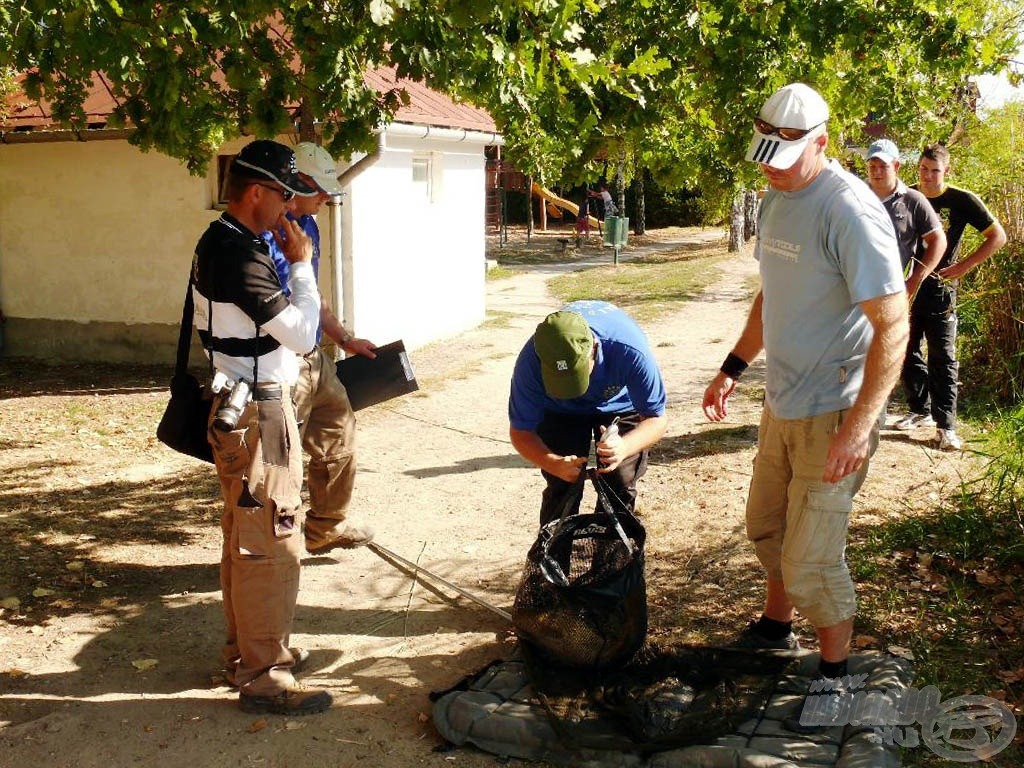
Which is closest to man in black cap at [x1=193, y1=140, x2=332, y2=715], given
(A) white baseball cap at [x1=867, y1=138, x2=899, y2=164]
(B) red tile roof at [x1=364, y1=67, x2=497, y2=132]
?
(A) white baseball cap at [x1=867, y1=138, x2=899, y2=164]

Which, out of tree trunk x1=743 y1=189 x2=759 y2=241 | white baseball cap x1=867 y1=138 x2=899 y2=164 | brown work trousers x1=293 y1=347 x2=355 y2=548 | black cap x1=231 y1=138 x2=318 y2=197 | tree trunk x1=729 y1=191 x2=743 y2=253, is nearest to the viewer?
black cap x1=231 y1=138 x2=318 y2=197

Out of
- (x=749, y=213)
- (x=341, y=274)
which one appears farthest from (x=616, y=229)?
(x=341, y=274)

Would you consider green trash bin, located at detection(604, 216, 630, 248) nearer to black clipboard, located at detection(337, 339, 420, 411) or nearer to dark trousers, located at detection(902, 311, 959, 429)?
dark trousers, located at detection(902, 311, 959, 429)

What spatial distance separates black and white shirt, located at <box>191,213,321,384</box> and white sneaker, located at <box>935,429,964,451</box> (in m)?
4.92

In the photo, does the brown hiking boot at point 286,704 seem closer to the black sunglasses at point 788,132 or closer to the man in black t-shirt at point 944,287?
the black sunglasses at point 788,132

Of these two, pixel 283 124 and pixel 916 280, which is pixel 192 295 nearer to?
pixel 283 124

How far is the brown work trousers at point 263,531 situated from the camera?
3852mm

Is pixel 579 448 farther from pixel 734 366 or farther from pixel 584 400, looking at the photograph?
pixel 734 366

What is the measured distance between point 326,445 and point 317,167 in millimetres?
1406

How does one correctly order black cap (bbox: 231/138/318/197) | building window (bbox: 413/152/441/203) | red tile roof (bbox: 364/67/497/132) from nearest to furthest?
black cap (bbox: 231/138/318/197), red tile roof (bbox: 364/67/497/132), building window (bbox: 413/152/441/203)

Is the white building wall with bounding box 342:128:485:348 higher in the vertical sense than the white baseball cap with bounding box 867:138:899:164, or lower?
lower

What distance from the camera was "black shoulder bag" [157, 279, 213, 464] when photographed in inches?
162

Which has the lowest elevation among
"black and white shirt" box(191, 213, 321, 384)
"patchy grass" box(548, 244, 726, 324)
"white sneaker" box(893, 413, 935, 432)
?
"patchy grass" box(548, 244, 726, 324)

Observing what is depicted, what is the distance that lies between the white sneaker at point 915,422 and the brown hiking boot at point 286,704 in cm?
520
